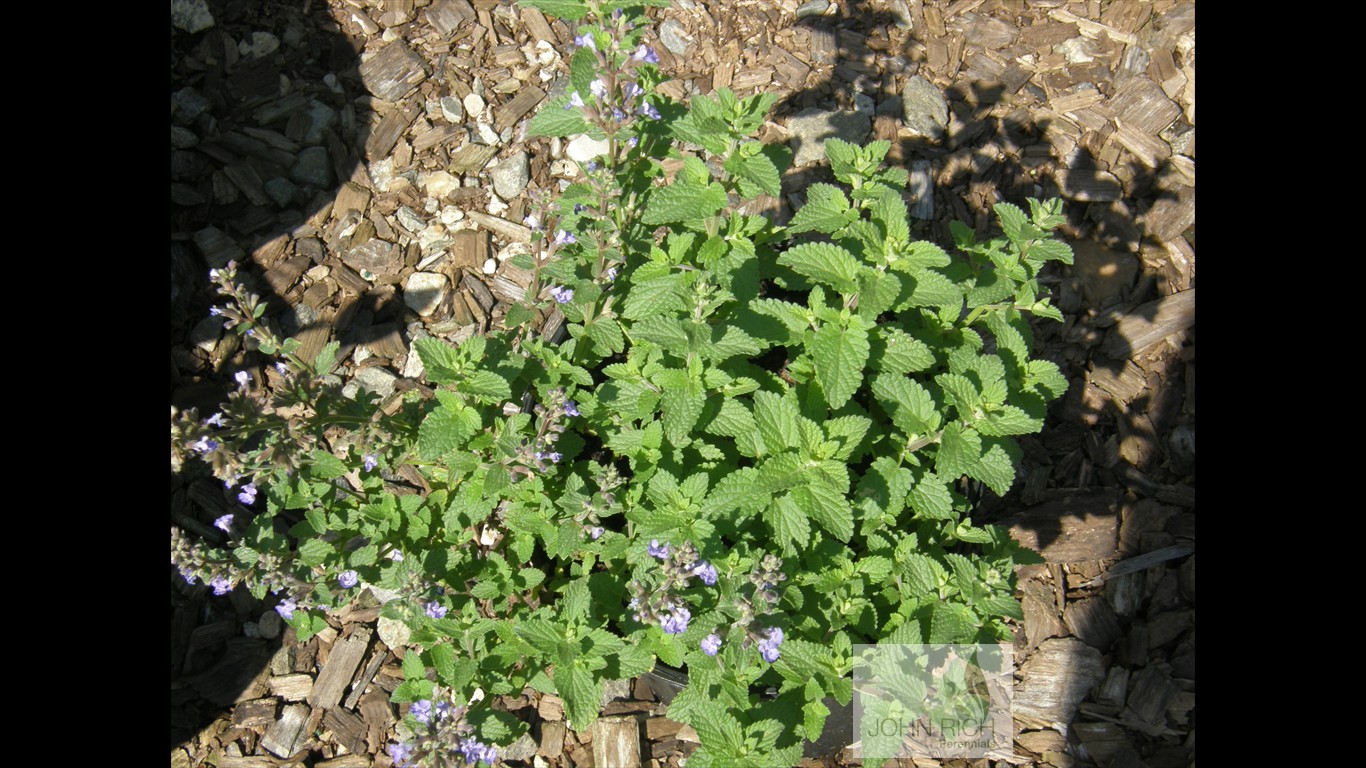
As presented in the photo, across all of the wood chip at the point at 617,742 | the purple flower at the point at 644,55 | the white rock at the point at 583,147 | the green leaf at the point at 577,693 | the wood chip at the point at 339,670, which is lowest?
the wood chip at the point at 617,742

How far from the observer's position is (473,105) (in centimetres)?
508

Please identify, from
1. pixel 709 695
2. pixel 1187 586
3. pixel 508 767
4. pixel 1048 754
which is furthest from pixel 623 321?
pixel 1187 586

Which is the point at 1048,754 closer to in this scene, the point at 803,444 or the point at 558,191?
the point at 803,444

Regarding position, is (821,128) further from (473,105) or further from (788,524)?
(788,524)

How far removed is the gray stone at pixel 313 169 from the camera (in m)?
4.90

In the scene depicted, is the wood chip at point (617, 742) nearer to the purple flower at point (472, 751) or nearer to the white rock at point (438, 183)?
the purple flower at point (472, 751)

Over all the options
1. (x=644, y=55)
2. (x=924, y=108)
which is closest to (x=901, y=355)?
(x=644, y=55)

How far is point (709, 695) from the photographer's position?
9.95 ft

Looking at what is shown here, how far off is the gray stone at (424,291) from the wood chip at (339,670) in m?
1.54

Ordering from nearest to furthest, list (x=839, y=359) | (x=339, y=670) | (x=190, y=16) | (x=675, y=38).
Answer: (x=839, y=359) → (x=339, y=670) → (x=190, y=16) → (x=675, y=38)

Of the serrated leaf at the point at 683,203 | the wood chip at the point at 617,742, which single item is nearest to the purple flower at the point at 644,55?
the serrated leaf at the point at 683,203

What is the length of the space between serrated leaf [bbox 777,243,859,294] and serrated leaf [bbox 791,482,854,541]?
0.64 m

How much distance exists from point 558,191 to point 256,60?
6.07ft

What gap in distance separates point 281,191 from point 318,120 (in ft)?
1.51
